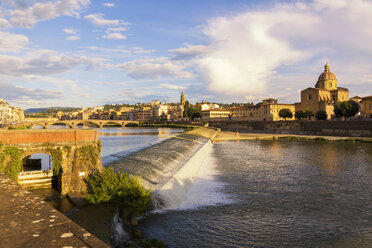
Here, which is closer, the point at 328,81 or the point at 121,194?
the point at 121,194

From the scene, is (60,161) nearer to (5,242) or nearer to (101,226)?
(101,226)

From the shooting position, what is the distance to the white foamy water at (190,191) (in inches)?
702

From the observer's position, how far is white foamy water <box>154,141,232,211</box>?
58.5ft

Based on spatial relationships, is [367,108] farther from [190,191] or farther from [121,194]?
[121,194]

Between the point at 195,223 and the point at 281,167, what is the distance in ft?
65.5

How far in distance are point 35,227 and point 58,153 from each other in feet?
41.6

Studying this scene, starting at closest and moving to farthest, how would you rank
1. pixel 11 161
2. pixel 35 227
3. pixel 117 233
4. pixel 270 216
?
pixel 35 227, pixel 117 233, pixel 11 161, pixel 270 216

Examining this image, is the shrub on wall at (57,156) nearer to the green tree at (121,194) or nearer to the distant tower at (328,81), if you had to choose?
the green tree at (121,194)

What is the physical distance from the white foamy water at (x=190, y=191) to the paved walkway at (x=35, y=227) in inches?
435

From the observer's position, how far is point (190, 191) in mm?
21344

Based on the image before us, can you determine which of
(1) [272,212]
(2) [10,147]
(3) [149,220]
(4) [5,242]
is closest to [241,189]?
(1) [272,212]

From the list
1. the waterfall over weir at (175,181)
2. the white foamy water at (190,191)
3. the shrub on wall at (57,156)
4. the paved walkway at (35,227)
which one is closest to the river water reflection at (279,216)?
the white foamy water at (190,191)

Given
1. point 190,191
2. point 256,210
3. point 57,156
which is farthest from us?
point 190,191

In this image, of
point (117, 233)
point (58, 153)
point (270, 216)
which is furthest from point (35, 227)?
point (270, 216)
